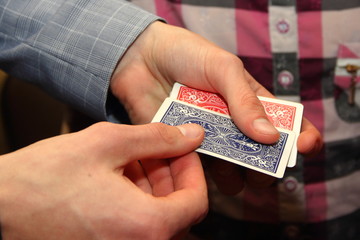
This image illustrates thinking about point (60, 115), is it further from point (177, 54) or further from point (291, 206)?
point (291, 206)

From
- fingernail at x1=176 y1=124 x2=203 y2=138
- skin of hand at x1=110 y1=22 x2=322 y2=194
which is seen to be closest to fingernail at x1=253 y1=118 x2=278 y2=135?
skin of hand at x1=110 y1=22 x2=322 y2=194

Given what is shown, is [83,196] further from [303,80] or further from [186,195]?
[303,80]

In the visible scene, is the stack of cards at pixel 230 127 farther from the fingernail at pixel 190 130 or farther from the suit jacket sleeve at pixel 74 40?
the suit jacket sleeve at pixel 74 40

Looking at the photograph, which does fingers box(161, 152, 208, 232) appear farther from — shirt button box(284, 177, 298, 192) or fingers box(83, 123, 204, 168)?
shirt button box(284, 177, 298, 192)

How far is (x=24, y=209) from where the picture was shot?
51 cm

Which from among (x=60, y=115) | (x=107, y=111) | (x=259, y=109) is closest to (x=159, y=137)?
(x=259, y=109)

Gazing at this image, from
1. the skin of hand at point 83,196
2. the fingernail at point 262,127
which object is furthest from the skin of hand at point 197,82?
the skin of hand at point 83,196

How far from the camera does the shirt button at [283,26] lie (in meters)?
0.91

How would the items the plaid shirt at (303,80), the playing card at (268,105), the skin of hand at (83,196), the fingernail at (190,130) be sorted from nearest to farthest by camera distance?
1. the skin of hand at (83,196)
2. the fingernail at (190,130)
3. the playing card at (268,105)
4. the plaid shirt at (303,80)

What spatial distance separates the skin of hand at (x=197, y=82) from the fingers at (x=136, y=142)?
0.13 m

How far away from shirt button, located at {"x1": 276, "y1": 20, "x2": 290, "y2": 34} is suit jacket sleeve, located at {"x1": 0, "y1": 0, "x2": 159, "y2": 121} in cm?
31

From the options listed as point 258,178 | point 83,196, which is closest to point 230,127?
point 258,178

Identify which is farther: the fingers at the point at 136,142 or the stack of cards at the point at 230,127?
the stack of cards at the point at 230,127

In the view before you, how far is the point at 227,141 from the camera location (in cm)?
73
